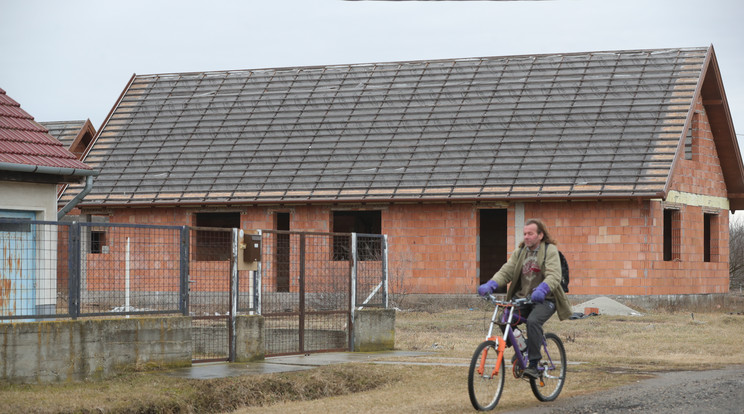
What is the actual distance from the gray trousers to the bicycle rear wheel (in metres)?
0.27

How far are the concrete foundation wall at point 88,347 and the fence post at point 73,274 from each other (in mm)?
182

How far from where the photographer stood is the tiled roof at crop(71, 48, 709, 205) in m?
26.4

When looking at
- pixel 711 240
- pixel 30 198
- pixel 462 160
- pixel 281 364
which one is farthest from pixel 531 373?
pixel 711 240

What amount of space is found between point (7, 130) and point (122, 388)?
5345 mm

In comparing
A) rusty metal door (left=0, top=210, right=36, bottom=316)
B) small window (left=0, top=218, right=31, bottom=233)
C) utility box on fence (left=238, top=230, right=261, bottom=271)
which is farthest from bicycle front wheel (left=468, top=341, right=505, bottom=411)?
small window (left=0, top=218, right=31, bottom=233)

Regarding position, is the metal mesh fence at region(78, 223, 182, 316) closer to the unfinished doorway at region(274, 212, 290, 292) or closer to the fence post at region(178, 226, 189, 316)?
the fence post at region(178, 226, 189, 316)

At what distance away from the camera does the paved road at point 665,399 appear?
32.0 ft

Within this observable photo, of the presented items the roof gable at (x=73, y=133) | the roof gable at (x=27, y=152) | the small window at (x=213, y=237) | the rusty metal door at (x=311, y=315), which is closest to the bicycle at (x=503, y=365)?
the rusty metal door at (x=311, y=315)

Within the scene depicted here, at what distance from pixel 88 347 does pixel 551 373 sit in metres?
5.40

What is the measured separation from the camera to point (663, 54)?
29.2 meters

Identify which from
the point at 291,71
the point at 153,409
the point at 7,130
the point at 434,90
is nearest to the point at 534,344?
the point at 153,409

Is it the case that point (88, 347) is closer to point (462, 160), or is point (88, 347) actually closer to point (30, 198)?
point (30, 198)

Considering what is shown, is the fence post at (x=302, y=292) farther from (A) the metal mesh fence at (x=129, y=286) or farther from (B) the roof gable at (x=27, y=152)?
(B) the roof gable at (x=27, y=152)

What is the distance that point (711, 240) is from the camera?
101ft
